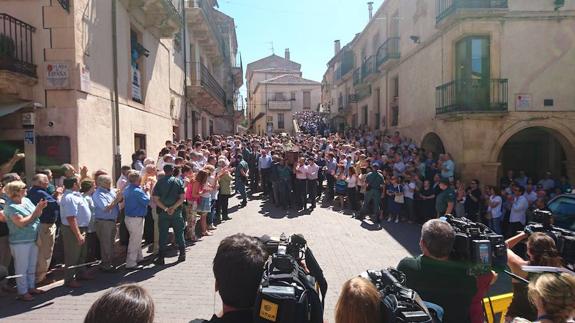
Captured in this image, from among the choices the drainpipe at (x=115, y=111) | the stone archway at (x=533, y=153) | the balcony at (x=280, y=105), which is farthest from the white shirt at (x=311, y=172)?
the balcony at (x=280, y=105)

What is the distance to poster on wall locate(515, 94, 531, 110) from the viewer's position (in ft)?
45.0

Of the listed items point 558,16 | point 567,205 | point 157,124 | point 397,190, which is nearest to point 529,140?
point 558,16

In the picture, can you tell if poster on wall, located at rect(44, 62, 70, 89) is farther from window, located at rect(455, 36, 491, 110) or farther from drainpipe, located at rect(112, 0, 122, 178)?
window, located at rect(455, 36, 491, 110)

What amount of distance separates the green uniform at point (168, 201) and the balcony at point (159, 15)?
254 inches

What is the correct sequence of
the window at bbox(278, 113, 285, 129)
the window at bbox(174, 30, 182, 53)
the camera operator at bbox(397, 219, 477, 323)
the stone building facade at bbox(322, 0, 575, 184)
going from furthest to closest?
1. the window at bbox(278, 113, 285, 129)
2. the window at bbox(174, 30, 182, 53)
3. the stone building facade at bbox(322, 0, 575, 184)
4. the camera operator at bbox(397, 219, 477, 323)

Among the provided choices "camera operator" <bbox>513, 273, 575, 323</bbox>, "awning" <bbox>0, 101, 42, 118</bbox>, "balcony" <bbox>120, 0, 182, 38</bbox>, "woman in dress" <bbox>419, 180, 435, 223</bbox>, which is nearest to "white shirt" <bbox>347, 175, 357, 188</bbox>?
"woman in dress" <bbox>419, 180, 435, 223</bbox>

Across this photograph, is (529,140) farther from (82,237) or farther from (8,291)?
(8,291)

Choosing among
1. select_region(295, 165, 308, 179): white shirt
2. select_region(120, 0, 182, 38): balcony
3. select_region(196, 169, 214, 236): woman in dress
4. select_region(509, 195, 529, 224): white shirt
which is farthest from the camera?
select_region(295, 165, 308, 179): white shirt

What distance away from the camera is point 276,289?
6.43 feet

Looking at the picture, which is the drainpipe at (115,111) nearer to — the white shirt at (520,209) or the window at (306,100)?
the white shirt at (520,209)

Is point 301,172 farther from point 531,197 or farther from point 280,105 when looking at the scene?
point 280,105

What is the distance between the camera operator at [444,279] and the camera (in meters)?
2.94

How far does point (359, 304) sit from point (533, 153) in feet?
57.5

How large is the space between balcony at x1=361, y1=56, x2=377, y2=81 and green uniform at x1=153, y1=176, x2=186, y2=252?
753 inches
